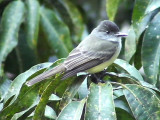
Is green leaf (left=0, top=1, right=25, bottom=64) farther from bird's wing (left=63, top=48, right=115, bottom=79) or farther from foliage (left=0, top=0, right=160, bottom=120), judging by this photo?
bird's wing (left=63, top=48, right=115, bottom=79)

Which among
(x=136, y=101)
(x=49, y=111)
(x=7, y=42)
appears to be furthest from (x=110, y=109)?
(x=7, y=42)

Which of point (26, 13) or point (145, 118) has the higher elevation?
point (26, 13)

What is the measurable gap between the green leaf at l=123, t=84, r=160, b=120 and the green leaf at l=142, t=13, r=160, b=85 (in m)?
0.73

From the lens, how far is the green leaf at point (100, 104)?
2.54 meters

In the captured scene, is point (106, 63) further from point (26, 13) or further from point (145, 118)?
point (26, 13)

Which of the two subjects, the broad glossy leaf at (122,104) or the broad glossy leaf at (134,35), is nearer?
the broad glossy leaf at (122,104)

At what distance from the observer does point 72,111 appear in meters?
2.67

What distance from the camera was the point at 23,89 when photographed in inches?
117

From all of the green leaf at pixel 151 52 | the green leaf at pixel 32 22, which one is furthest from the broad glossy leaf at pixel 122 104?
the green leaf at pixel 32 22

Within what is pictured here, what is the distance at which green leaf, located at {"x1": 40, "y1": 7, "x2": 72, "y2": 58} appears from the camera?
4.76 m

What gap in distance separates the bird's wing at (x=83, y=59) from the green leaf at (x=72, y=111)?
23.4 inches

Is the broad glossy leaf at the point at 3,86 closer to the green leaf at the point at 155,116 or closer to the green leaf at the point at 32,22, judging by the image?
Answer: the green leaf at the point at 32,22

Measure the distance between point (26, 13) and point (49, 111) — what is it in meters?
1.98

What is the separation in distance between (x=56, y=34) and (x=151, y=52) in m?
1.51
